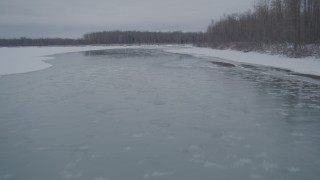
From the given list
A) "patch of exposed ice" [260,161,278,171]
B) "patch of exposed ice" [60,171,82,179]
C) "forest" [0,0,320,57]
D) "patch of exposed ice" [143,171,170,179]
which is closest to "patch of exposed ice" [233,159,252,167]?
"patch of exposed ice" [260,161,278,171]

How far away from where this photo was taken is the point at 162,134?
794 cm

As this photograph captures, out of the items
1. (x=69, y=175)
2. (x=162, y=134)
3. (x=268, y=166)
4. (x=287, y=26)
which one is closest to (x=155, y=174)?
(x=69, y=175)

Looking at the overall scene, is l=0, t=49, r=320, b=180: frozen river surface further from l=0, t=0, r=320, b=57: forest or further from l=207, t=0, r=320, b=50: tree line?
l=207, t=0, r=320, b=50: tree line

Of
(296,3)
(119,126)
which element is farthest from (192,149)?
(296,3)

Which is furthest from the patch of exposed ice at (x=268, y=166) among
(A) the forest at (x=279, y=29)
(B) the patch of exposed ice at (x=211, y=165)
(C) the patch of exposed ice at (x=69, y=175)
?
(A) the forest at (x=279, y=29)

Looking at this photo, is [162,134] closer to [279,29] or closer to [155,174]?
[155,174]

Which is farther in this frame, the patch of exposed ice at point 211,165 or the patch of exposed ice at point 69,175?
the patch of exposed ice at point 211,165

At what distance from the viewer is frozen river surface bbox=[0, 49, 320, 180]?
229 inches

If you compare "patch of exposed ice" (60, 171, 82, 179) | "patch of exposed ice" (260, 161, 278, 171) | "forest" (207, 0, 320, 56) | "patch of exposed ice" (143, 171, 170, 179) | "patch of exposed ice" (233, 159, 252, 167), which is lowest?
"patch of exposed ice" (143, 171, 170, 179)

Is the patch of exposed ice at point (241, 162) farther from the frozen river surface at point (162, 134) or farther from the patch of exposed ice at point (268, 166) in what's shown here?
the patch of exposed ice at point (268, 166)

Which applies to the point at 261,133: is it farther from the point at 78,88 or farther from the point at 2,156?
the point at 78,88

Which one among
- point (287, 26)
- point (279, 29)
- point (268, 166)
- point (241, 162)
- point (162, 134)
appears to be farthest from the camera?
point (279, 29)

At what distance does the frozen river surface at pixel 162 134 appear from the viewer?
5.82 metres

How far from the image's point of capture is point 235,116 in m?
9.55
